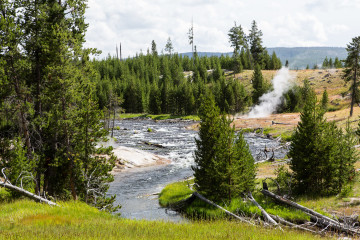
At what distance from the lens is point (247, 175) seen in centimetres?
2286

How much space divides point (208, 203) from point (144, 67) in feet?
492

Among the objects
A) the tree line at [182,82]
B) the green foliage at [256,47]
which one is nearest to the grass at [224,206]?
the tree line at [182,82]

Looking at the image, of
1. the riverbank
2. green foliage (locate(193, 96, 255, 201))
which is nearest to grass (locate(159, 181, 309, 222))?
green foliage (locate(193, 96, 255, 201))

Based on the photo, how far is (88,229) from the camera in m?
9.77

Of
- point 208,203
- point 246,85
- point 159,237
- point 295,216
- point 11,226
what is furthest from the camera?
point 246,85

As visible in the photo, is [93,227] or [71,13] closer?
[93,227]

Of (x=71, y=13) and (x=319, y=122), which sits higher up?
(x=71, y=13)

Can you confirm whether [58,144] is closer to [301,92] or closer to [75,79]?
[75,79]

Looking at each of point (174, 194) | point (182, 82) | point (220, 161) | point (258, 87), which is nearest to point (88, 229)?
point (220, 161)

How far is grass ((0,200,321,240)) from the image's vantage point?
28.7 ft

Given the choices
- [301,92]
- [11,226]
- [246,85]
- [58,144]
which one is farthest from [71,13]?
[246,85]

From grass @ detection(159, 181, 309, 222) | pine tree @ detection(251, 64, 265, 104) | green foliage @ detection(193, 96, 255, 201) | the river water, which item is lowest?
the river water

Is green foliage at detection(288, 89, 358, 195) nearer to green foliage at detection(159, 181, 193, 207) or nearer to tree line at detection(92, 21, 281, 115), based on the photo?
green foliage at detection(159, 181, 193, 207)

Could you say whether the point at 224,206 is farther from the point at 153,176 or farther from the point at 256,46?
the point at 256,46
